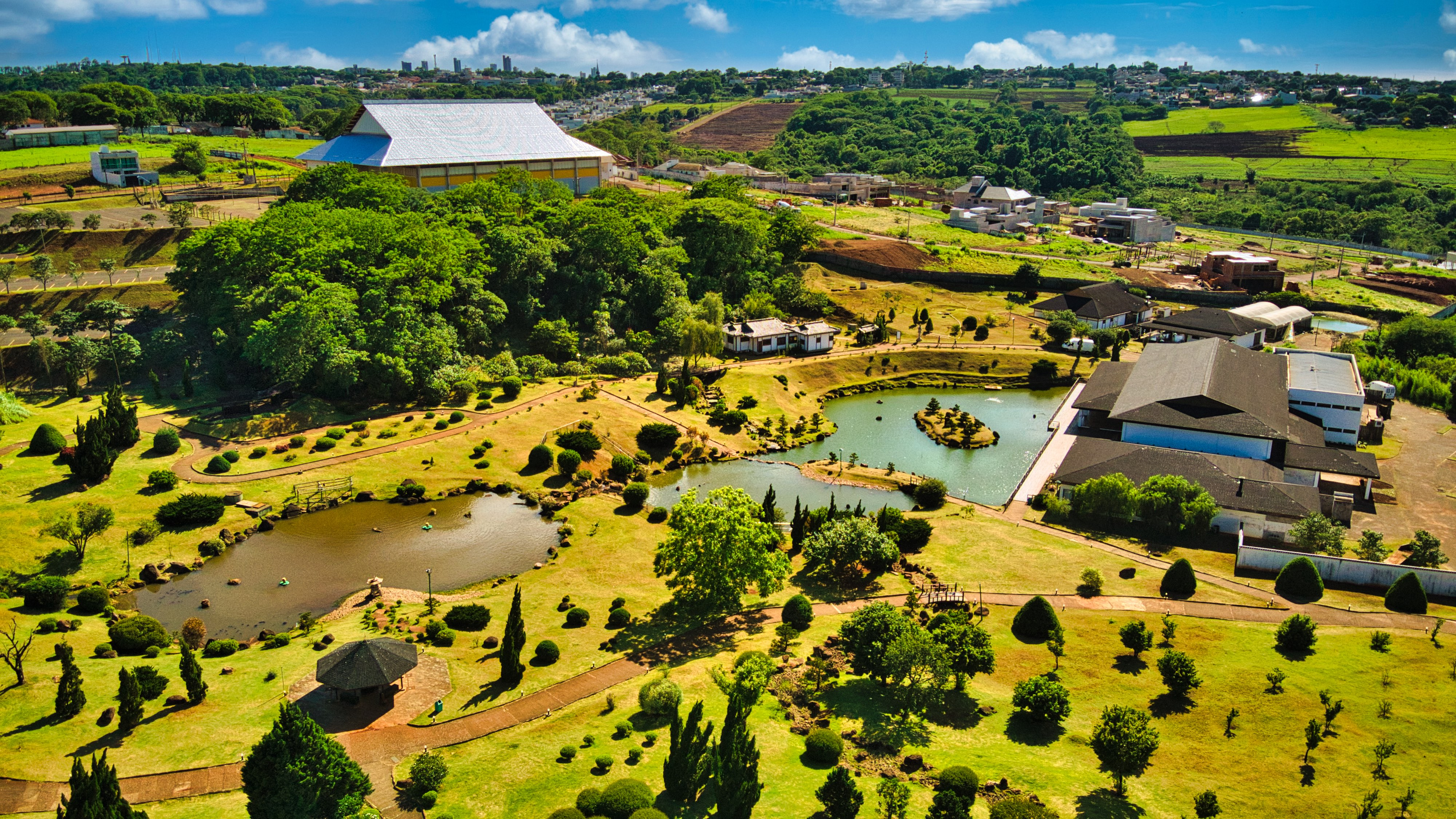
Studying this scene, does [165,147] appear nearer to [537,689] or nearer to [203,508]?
[203,508]

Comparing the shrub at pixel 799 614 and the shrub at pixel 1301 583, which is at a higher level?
the shrub at pixel 1301 583

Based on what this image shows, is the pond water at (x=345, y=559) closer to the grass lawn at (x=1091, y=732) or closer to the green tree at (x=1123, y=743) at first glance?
the grass lawn at (x=1091, y=732)

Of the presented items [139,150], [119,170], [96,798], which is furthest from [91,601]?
[139,150]

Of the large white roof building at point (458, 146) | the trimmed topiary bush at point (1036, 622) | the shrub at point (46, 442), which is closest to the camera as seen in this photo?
the trimmed topiary bush at point (1036, 622)

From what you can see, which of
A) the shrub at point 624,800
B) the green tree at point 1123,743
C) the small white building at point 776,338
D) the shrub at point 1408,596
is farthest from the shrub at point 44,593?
the shrub at point 1408,596

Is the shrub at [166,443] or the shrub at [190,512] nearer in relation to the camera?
the shrub at [190,512]
